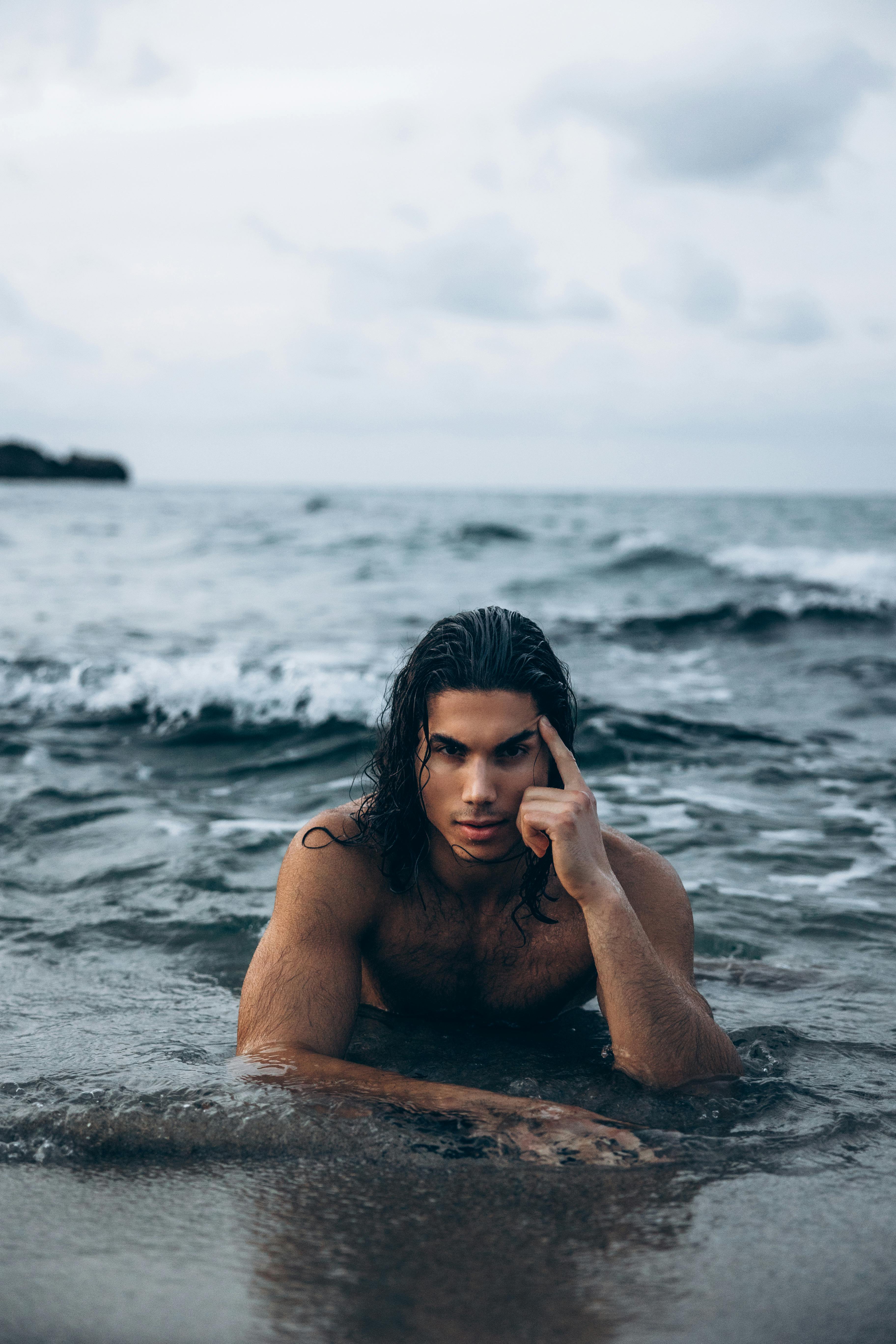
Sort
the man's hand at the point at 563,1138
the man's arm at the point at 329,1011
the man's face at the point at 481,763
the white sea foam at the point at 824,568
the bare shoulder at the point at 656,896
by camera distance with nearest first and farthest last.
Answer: the man's hand at the point at 563,1138 → the man's arm at the point at 329,1011 → the man's face at the point at 481,763 → the bare shoulder at the point at 656,896 → the white sea foam at the point at 824,568

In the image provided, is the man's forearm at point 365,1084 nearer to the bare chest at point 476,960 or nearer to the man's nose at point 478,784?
the bare chest at point 476,960

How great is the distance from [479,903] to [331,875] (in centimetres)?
53

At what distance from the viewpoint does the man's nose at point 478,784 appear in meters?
3.01

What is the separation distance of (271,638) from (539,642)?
30.5 ft

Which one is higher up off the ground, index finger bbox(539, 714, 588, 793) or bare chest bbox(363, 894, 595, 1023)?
index finger bbox(539, 714, 588, 793)

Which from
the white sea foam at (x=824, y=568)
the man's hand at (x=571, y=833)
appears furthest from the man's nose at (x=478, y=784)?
the white sea foam at (x=824, y=568)

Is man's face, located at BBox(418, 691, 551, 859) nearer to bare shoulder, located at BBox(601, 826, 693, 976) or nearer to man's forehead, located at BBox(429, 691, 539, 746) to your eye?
man's forehead, located at BBox(429, 691, 539, 746)

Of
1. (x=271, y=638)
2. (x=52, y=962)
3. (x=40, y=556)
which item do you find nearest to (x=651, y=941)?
(x=52, y=962)

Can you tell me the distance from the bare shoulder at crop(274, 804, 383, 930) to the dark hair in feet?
0.08

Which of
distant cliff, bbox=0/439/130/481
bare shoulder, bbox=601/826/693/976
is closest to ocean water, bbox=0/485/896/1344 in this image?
bare shoulder, bbox=601/826/693/976

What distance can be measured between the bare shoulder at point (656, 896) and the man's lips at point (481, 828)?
0.38 meters

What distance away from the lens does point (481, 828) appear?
307 centimetres

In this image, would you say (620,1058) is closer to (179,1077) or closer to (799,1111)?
(799,1111)

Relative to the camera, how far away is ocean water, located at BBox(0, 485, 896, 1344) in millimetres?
2100
